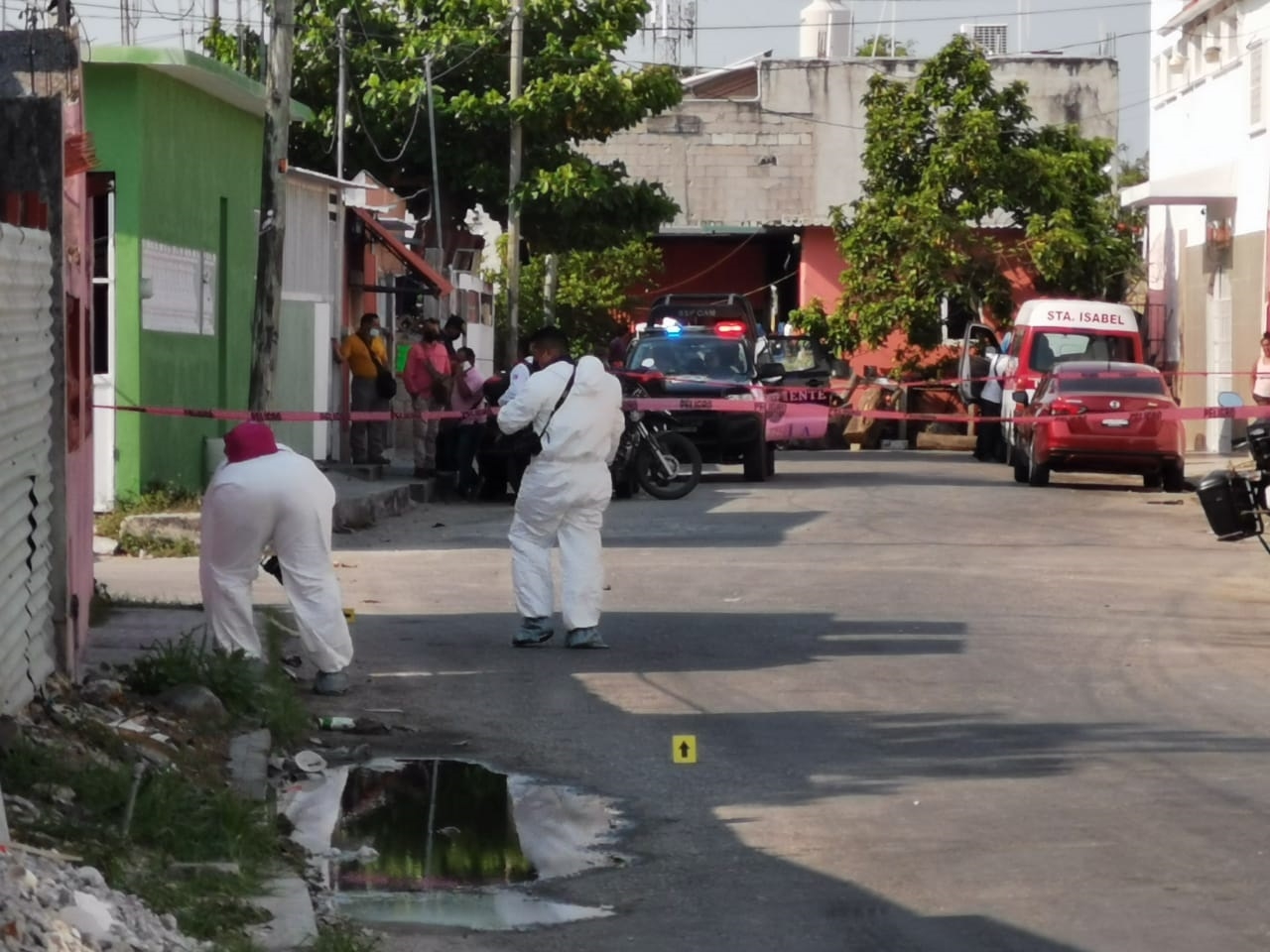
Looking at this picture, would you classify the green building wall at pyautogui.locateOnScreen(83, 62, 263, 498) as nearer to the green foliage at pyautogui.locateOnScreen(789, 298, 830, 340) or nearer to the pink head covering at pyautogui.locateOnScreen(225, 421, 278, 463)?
the pink head covering at pyautogui.locateOnScreen(225, 421, 278, 463)

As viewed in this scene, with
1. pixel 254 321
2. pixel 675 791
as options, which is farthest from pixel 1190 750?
pixel 254 321

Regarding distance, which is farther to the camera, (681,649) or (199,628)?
(681,649)

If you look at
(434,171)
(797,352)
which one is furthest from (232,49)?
(797,352)

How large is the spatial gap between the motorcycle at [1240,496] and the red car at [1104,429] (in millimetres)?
11316

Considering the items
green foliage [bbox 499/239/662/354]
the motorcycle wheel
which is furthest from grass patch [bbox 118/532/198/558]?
green foliage [bbox 499/239/662/354]

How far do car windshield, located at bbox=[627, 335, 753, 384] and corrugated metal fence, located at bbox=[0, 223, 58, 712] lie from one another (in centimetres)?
1845

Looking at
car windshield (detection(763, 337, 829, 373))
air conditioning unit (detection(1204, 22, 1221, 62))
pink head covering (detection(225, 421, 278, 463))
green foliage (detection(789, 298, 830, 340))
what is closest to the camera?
pink head covering (detection(225, 421, 278, 463))

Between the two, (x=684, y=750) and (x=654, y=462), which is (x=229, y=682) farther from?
(x=654, y=462)

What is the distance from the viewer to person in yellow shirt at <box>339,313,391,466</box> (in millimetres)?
26625

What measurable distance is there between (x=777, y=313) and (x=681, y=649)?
45931 millimetres

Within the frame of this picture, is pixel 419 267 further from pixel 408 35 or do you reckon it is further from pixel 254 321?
pixel 254 321

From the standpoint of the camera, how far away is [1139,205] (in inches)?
1577

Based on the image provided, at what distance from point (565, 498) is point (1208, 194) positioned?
26.0 metres

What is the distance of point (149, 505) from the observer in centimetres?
1934
